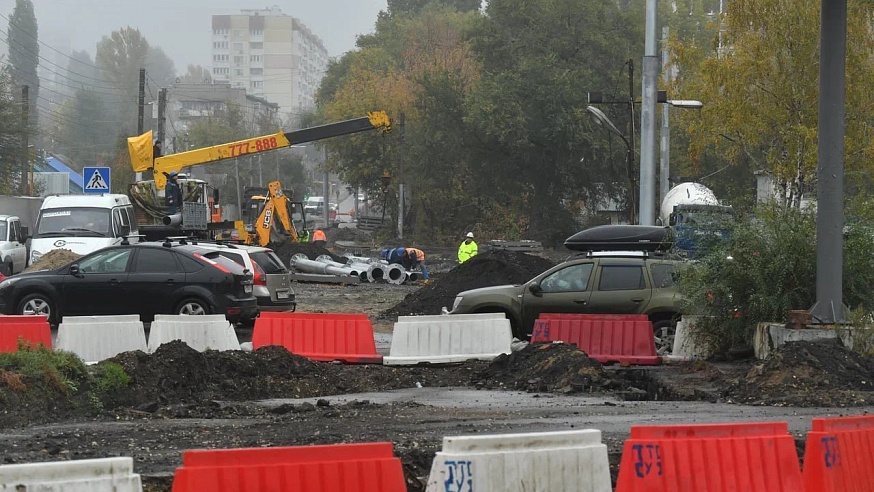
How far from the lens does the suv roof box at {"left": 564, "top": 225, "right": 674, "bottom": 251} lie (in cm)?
2250

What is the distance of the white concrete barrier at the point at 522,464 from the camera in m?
6.49

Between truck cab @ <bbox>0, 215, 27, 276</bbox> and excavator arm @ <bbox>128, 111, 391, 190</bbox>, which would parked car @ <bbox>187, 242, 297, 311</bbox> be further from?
excavator arm @ <bbox>128, 111, 391, 190</bbox>

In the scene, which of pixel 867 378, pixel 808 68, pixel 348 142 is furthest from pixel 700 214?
pixel 348 142

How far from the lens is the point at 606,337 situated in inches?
666

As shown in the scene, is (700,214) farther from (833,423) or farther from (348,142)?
→ (348,142)

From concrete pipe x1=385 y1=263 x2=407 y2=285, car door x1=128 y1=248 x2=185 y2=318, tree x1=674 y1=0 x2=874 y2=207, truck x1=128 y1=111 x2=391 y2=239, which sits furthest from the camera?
concrete pipe x1=385 y1=263 x2=407 y2=285

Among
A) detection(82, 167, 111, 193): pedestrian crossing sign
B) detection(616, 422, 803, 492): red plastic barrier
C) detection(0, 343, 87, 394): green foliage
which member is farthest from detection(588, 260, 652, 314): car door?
detection(82, 167, 111, 193): pedestrian crossing sign

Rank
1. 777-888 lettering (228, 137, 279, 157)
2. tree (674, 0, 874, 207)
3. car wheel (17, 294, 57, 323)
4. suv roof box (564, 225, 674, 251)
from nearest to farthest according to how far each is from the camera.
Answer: car wheel (17, 294, 57, 323) < suv roof box (564, 225, 674, 251) < tree (674, 0, 874, 207) < 777-888 lettering (228, 137, 279, 157)

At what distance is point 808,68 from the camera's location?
2902cm

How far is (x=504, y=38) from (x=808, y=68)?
3785 cm

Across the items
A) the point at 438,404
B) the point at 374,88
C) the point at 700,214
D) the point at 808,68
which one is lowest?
the point at 438,404

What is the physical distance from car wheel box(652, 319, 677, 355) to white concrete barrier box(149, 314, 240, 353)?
6112mm

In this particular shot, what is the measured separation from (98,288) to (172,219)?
15346 millimetres

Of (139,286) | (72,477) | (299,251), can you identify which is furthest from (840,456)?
(299,251)
